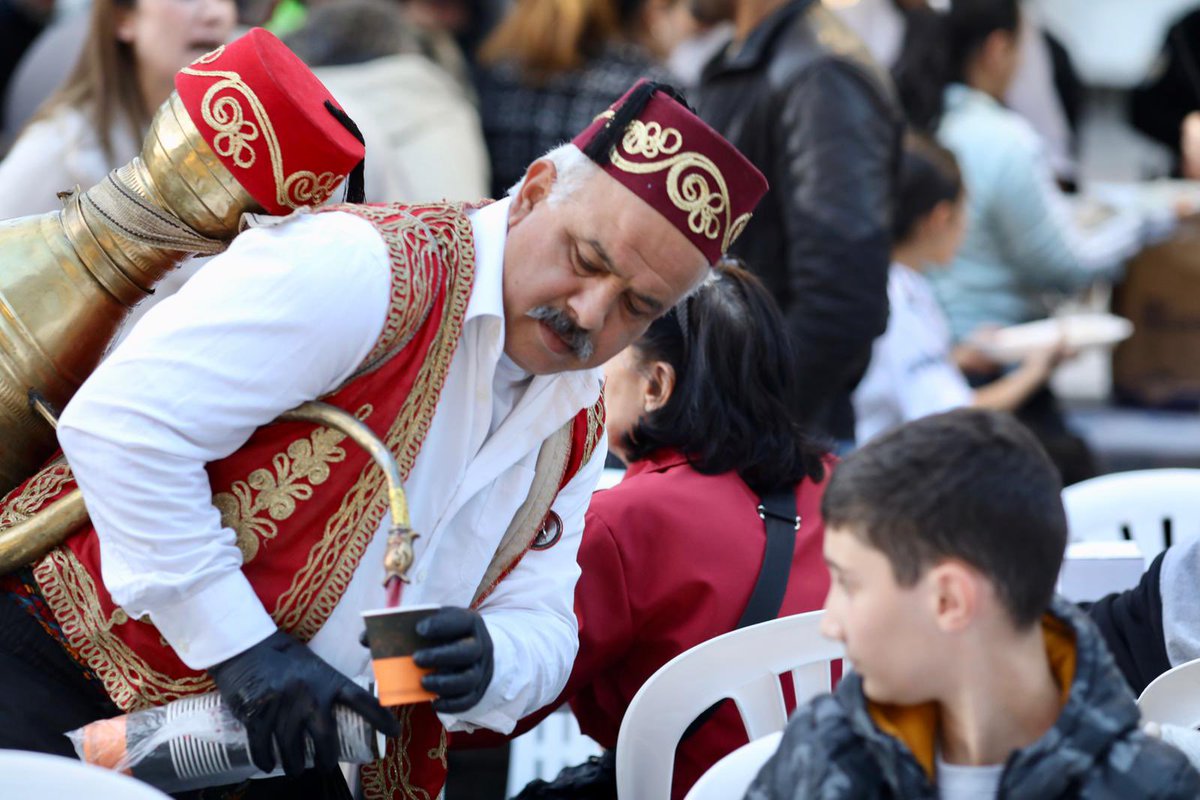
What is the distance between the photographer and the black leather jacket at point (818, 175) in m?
3.37

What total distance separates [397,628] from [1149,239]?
4.78 meters

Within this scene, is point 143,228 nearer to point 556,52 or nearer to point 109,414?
point 109,414

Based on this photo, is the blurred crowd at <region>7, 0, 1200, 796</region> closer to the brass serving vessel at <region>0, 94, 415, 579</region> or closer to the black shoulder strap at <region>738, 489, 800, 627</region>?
the black shoulder strap at <region>738, 489, 800, 627</region>

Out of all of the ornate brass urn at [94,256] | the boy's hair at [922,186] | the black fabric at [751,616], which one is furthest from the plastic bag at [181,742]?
the boy's hair at [922,186]

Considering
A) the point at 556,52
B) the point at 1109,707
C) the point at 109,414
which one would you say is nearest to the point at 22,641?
the point at 109,414

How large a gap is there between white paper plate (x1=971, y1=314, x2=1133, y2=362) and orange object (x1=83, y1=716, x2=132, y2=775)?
3.70 m

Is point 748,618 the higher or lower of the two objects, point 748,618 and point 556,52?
the lower

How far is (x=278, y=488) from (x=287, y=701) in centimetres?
24

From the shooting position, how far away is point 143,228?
1916 millimetres

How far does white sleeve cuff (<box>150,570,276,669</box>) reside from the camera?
1767 mm

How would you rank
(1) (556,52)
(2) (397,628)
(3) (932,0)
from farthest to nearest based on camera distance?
(3) (932,0)
(1) (556,52)
(2) (397,628)

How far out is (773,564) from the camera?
2.39 meters

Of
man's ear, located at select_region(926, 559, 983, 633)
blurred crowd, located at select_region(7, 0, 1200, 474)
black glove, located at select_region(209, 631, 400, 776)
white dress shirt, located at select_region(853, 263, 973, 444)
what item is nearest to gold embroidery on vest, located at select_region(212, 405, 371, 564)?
black glove, located at select_region(209, 631, 400, 776)

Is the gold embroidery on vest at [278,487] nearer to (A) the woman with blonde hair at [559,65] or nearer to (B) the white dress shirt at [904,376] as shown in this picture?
(A) the woman with blonde hair at [559,65]
